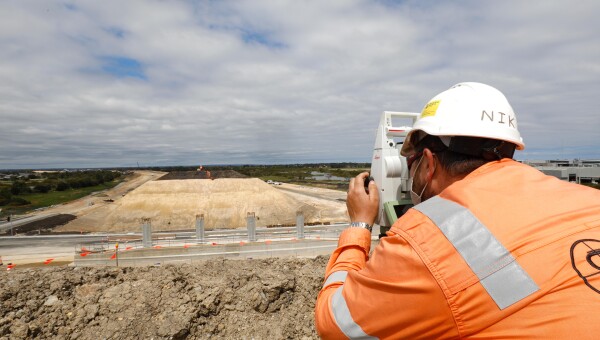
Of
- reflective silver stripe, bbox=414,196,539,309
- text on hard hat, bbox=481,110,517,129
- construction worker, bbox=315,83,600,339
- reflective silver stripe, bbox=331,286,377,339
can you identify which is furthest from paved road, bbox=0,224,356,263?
reflective silver stripe, bbox=414,196,539,309

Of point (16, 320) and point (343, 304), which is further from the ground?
point (343, 304)

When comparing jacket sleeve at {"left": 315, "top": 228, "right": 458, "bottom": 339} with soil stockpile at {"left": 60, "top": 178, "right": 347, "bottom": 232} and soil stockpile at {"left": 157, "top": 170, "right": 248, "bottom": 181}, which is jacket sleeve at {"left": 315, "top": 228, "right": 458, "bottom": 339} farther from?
soil stockpile at {"left": 157, "top": 170, "right": 248, "bottom": 181}

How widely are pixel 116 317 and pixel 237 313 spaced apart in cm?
182

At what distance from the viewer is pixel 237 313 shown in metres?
5.32

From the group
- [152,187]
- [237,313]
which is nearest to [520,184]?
[237,313]

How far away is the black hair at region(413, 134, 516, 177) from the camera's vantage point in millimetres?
1584

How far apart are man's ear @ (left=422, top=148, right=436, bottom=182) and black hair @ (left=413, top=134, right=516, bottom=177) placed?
0.04 m

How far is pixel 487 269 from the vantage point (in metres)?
1.11

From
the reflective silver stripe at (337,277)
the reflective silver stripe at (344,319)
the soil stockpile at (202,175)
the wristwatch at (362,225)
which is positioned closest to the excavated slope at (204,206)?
the soil stockpile at (202,175)

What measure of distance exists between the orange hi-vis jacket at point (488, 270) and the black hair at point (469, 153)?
0.26m

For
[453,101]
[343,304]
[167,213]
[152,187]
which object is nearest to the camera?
[343,304]

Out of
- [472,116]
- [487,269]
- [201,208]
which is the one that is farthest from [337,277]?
[201,208]

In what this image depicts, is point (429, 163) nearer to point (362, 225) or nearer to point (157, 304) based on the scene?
point (362, 225)

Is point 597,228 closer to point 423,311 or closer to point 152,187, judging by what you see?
point 423,311
